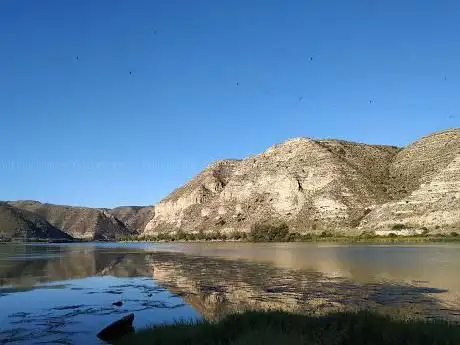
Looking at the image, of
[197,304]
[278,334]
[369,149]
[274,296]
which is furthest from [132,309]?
[369,149]

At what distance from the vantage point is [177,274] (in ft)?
121

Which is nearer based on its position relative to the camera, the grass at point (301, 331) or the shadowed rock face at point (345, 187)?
the grass at point (301, 331)

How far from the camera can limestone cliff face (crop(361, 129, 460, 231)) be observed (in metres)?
98.7

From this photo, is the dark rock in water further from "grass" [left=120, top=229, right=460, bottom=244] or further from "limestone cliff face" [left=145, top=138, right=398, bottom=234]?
"limestone cliff face" [left=145, top=138, right=398, bottom=234]

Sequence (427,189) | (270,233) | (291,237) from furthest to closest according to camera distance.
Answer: (270,233) → (291,237) → (427,189)

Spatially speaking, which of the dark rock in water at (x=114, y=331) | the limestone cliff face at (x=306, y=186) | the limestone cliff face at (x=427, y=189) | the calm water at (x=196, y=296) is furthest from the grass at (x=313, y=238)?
the dark rock in water at (x=114, y=331)

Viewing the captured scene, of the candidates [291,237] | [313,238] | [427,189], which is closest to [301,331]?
[427,189]

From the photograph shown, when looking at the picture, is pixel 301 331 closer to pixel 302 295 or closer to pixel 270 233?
pixel 302 295

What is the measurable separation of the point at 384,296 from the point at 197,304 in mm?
8727

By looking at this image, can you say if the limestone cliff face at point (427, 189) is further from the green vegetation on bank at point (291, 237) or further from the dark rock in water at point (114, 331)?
the dark rock in water at point (114, 331)

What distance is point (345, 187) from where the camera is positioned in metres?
130

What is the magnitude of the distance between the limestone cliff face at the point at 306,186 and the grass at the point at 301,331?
107 m

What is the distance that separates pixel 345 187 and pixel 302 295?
111271 millimetres

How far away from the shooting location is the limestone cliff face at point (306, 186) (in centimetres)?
12712
